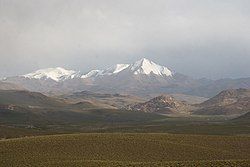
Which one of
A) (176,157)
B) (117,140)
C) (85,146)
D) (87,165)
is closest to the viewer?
(87,165)

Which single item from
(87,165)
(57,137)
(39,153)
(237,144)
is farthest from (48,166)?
(237,144)

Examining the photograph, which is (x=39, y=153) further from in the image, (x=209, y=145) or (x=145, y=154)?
(x=209, y=145)

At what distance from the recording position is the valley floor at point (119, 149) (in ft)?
299

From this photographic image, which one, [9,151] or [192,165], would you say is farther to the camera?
[9,151]

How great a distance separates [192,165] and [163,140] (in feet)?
151

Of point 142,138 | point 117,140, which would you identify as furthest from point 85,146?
point 142,138

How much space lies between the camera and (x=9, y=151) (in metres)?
99.9

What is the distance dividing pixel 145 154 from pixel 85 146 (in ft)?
54.0

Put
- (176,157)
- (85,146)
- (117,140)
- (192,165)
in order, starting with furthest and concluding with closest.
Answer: (117,140) → (85,146) → (176,157) → (192,165)

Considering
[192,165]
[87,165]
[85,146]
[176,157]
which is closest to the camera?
[192,165]

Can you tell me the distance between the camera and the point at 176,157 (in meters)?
98.6

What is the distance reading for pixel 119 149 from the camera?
4218 inches

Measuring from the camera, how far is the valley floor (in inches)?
3593

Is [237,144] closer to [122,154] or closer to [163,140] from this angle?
[163,140]
